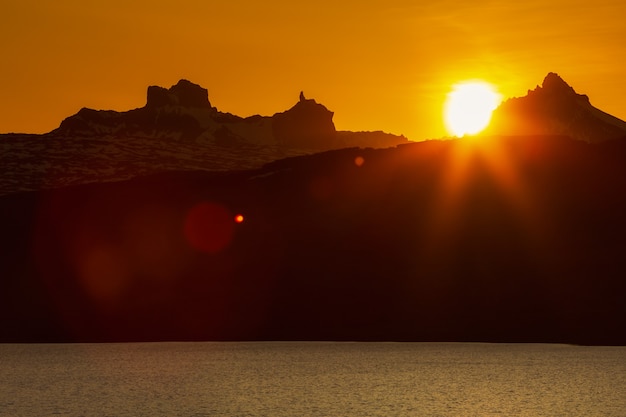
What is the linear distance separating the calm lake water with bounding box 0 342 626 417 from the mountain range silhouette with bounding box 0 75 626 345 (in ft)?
89.5

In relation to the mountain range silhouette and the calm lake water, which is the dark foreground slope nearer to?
the mountain range silhouette

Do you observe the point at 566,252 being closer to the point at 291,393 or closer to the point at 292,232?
the point at 292,232

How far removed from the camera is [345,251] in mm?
135000

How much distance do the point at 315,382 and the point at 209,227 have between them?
94.3 meters

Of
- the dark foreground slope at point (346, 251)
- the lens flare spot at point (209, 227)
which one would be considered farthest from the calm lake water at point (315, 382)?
the lens flare spot at point (209, 227)

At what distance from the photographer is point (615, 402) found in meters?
45.5

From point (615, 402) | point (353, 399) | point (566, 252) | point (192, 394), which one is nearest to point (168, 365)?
point (192, 394)

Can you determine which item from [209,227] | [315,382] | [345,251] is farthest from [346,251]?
[315,382]

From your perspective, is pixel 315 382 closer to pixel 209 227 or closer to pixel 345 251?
pixel 345 251

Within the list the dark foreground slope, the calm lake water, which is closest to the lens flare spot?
the dark foreground slope

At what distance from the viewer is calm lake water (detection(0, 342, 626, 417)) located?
43.6m

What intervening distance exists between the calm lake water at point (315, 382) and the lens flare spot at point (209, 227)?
168 ft

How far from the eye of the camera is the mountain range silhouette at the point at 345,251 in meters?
121

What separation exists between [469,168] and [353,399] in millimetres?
114641
